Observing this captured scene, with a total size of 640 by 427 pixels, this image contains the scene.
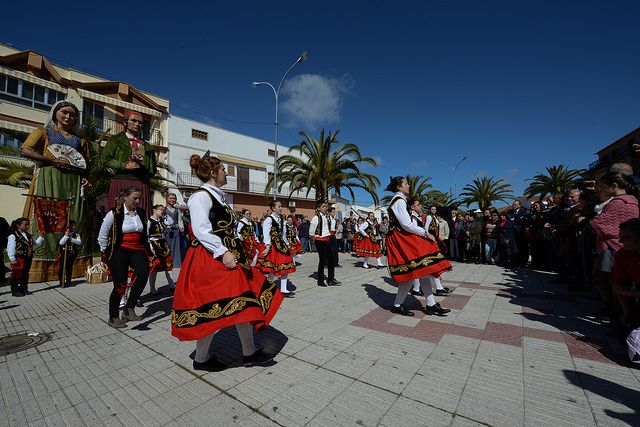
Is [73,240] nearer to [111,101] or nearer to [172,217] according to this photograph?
[172,217]

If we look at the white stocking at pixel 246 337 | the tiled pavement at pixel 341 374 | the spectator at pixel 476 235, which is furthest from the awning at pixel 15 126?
the spectator at pixel 476 235

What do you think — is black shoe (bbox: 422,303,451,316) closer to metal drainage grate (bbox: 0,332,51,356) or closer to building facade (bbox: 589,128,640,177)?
metal drainage grate (bbox: 0,332,51,356)

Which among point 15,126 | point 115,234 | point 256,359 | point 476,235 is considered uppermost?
point 15,126

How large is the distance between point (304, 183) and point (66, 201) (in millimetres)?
13634

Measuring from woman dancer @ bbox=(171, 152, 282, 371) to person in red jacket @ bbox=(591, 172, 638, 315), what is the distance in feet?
13.9

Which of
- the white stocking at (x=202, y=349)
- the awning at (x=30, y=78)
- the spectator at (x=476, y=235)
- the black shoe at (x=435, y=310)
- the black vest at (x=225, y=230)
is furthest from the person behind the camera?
the awning at (x=30, y=78)

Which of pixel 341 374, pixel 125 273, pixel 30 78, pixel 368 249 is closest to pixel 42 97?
pixel 30 78

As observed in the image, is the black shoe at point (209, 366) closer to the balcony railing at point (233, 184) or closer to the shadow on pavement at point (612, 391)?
the shadow on pavement at point (612, 391)

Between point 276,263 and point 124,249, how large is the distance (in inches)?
103

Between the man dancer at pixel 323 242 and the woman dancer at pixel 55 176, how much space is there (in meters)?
5.43

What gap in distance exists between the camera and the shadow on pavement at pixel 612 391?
205 centimetres

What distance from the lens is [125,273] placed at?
4078 mm

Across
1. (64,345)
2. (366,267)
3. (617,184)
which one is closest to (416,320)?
(617,184)

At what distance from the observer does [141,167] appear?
504 centimetres
